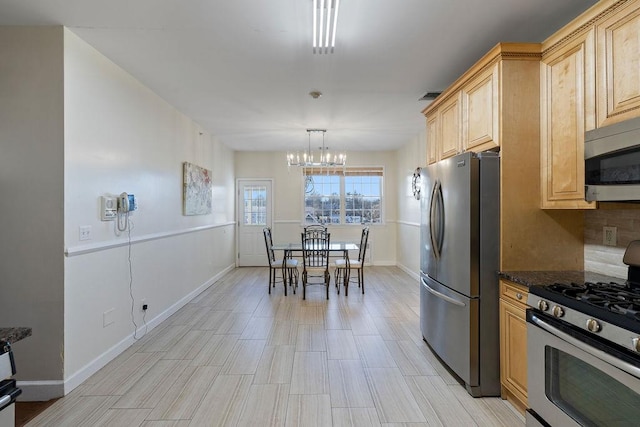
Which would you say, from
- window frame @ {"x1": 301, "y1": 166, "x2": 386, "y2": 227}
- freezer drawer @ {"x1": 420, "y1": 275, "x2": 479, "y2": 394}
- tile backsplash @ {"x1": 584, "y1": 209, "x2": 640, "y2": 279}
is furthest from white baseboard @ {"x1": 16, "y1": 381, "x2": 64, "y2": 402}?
window frame @ {"x1": 301, "y1": 166, "x2": 386, "y2": 227}

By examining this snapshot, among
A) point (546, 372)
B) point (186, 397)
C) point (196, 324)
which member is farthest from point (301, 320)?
point (546, 372)

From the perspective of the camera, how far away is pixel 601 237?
2094 mm

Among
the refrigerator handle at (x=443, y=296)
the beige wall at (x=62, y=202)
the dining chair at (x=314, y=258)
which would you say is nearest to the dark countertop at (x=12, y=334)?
the beige wall at (x=62, y=202)

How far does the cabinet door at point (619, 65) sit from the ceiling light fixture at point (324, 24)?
1475 millimetres

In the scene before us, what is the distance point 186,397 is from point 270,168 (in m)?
5.51

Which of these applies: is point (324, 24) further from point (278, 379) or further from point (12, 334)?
point (278, 379)

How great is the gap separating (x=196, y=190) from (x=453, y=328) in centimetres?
391

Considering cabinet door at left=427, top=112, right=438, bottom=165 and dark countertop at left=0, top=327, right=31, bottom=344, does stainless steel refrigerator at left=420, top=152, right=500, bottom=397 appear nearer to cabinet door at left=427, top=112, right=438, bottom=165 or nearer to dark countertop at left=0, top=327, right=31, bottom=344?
cabinet door at left=427, top=112, right=438, bottom=165

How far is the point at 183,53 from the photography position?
2691 mm

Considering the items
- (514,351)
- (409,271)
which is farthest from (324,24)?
(409,271)

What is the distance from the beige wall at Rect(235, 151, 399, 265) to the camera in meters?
7.28

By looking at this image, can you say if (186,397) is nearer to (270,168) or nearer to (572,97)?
(572,97)

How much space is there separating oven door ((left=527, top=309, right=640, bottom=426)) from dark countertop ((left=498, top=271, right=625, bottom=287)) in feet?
0.67

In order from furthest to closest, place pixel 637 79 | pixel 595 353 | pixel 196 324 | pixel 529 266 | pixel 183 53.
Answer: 1. pixel 196 324
2. pixel 183 53
3. pixel 529 266
4. pixel 637 79
5. pixel 595 353
